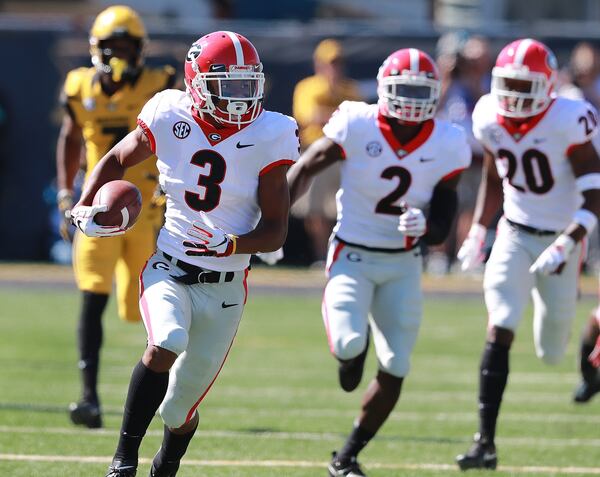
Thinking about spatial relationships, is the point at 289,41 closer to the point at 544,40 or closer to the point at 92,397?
the point at 544,40

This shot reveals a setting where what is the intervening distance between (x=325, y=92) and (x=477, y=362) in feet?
14.8

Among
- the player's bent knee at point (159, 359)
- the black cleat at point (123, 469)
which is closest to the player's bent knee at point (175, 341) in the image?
the player's bent knee at point (159, 359)

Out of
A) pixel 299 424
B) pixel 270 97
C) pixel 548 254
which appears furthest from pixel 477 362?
pixel 270 97

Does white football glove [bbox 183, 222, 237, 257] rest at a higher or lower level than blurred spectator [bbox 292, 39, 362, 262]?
higher

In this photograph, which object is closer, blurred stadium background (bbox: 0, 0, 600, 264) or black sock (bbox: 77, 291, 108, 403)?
black sock (bbox: 77, 291, 108, 403)

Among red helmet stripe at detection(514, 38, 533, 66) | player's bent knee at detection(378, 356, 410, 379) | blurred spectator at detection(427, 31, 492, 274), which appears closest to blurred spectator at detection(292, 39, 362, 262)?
blurred spectator at detection(427, 31, 492, 274)

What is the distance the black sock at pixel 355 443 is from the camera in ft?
19.1

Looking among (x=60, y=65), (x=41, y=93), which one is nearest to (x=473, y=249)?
(x=60, y=65)

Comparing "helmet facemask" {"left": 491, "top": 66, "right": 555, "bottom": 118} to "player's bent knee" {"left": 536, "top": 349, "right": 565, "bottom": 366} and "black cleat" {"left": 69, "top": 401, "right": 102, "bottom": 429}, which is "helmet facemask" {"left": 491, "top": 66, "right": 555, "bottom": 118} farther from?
"black cleat" {"left": 69, "top": 401, "right": 102, "bottom": 429}

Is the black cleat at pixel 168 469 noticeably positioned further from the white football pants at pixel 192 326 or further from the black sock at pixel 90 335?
the black sock at pixel 90 335

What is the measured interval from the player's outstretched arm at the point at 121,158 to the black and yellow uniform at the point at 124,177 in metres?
1.75

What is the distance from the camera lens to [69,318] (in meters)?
11.5

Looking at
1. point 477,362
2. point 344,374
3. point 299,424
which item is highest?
point 344,374

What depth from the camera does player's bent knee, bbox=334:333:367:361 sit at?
586 centimetres
